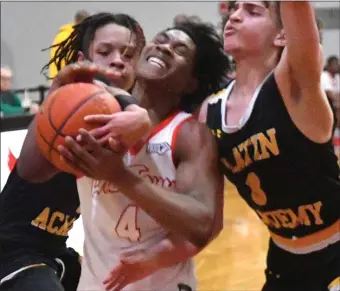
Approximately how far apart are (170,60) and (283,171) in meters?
0.56

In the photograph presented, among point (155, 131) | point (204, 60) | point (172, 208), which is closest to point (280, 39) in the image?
point (204, 60)

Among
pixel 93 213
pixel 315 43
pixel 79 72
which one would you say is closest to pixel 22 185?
pixel 93 213

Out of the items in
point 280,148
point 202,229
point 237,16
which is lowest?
point 202,229

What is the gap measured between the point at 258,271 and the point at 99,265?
2.71m

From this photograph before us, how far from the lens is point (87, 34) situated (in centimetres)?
264

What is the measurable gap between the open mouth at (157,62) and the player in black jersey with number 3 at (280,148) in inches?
9.8

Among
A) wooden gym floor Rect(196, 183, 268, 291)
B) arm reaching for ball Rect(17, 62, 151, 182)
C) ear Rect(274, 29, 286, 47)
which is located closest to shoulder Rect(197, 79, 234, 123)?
ear Rect(274, 29, 286, 47)

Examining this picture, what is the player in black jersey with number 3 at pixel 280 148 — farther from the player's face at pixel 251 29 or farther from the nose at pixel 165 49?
the nose at pixel 165 49

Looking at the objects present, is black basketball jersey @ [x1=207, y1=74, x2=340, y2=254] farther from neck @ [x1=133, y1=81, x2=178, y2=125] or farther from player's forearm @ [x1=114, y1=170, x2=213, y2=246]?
player's forearm @ [x1=114, y1=170, x2=213, y2=246]

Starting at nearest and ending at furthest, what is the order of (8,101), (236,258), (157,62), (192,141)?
(192,141) → (157,62) → (236,258) → (8,101)

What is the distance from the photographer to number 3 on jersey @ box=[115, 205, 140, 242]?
2158 mm

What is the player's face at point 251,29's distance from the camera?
7.47ft

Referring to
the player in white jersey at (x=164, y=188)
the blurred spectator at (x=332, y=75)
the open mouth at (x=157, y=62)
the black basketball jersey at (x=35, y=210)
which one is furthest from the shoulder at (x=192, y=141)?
the blurred spectator at (x=332, y=75)

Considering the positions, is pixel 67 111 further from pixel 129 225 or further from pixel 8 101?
pixel 8 101
